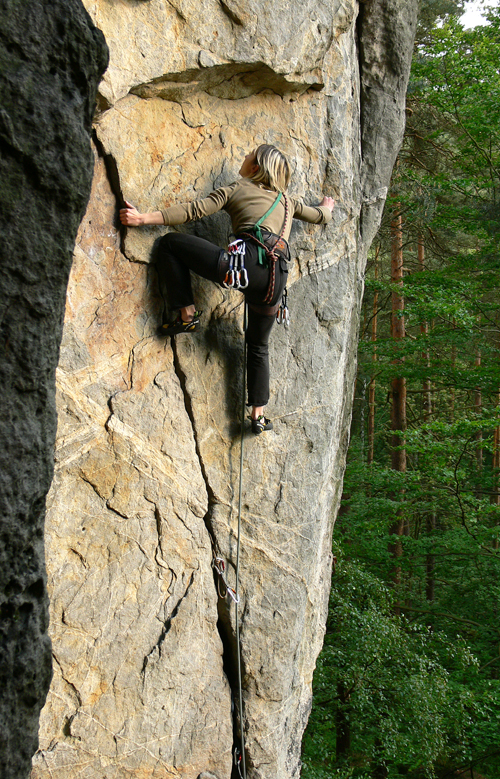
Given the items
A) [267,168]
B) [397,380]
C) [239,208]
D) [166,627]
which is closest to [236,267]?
[239,208]

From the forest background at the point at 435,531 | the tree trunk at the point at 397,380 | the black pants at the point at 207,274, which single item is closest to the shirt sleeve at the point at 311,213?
the black pants at the point at 207,274

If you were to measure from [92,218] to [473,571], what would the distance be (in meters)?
9.73

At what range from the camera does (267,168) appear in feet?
12.1

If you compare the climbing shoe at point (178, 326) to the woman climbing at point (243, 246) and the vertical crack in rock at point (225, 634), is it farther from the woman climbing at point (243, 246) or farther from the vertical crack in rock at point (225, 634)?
the vertical crack in rock at point (225, 634)

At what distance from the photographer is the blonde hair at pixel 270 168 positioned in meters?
3.68

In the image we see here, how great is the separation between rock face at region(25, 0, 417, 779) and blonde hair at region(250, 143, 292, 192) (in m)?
0.46

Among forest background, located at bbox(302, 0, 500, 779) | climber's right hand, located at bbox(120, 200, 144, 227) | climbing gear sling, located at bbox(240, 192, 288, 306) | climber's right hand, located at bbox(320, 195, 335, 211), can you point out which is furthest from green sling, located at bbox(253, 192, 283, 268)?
forest background, located at bbox(302, 0, 500, 779)

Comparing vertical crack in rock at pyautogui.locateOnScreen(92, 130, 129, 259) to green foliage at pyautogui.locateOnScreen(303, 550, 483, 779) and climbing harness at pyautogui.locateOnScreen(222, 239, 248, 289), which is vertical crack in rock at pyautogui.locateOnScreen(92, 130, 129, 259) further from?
green foliage at pyautogui.locateOnScreen(303, 550, 483, 779)

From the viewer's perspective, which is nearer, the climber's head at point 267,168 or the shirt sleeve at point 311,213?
the climber's head at point 267,168

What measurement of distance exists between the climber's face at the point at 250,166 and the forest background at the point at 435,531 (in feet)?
16.8

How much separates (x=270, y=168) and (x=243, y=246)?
21.7 inches

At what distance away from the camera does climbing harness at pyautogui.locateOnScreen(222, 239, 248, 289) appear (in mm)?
3545

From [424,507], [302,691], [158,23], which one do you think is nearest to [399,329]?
[424,507]

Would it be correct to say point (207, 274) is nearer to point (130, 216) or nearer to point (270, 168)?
point (130, 216)
